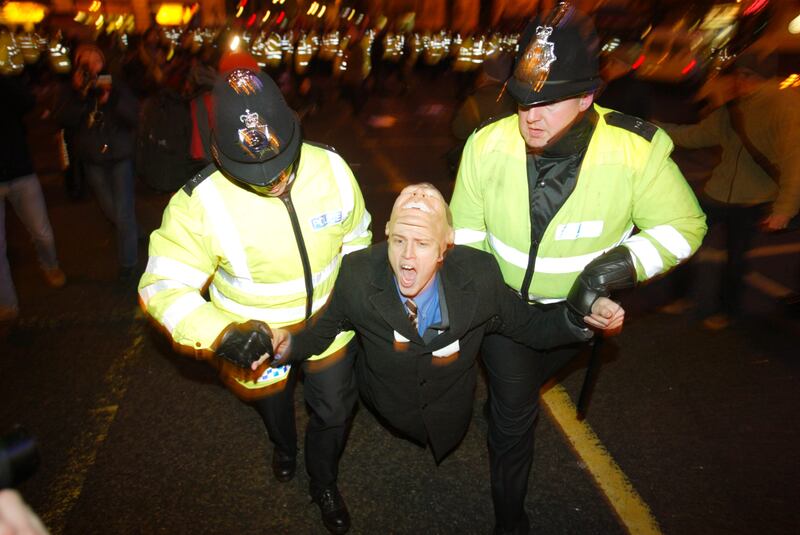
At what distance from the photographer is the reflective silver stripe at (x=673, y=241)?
2422mm

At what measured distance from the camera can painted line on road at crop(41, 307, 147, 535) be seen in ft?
10.0

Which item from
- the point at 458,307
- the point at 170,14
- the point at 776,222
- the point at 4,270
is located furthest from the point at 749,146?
the point at 170,14

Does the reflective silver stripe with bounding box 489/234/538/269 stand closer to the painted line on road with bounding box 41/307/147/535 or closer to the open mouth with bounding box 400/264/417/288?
the open mouth with bounding box 400/264/417/288

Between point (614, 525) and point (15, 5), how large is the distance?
871 inches

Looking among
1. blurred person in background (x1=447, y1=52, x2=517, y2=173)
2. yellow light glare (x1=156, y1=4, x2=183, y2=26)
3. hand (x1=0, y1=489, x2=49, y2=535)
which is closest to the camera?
hand (x1=0, y1=489, x2=49, y2=535)

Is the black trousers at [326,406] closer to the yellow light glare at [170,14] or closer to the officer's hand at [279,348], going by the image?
the officer's hand at [279,348]

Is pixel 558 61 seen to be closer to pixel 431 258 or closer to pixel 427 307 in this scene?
pixel 431 258

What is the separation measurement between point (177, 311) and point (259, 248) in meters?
0.42

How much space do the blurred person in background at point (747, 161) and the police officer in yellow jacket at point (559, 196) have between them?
6.49 ft

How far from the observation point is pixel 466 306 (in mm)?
2393

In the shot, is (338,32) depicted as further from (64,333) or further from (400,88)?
(64,333)

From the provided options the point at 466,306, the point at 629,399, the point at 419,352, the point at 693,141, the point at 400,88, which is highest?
the point at 693,141

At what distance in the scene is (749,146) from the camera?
412 centimetres

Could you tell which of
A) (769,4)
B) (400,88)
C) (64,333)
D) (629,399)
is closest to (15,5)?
(400,88)
